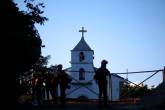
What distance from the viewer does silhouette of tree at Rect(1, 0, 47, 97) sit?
59.3 feet

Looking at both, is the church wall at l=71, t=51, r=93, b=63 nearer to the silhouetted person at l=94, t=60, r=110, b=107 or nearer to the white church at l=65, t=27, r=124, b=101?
the white church at l=65, t=27, r=124, b=101

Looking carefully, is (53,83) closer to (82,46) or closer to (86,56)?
(86,56)

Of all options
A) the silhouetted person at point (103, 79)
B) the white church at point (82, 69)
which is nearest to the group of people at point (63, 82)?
the silhouetted person at point (103, 79)

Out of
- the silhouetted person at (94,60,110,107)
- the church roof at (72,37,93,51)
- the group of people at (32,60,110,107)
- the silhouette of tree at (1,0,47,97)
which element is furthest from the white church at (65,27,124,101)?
the silhouetted person at (94,60,110,107)

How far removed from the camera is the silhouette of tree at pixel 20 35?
711 inches

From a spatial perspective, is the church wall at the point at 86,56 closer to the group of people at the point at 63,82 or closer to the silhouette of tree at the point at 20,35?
the silhouette of tree at the point at 20,35

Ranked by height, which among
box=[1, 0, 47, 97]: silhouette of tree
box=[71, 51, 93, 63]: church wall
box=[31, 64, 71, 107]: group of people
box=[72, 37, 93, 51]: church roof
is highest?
box=[72, 37, 93, 51]: church roof

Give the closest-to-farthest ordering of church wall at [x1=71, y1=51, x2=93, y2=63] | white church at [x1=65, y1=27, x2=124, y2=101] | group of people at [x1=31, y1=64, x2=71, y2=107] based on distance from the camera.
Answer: group of people at [x1=31, y1=64, x2=71, y2=107] < white church at [x1=65, y1=27, x2=124, y2=101] < church wall at [x1=71, y1=51, x2=93, y2=63]

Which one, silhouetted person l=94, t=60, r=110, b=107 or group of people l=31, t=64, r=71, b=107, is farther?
group of people l=31, t=64, r=71, b=107

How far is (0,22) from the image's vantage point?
18.5 metres

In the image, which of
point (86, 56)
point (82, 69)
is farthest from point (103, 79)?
point (86, 56)

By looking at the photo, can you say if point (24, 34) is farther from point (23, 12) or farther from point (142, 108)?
point (142, 108)

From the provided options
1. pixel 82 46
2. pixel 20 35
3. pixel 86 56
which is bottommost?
pixel 20 35

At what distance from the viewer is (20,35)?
18.6m
